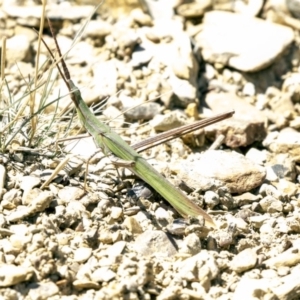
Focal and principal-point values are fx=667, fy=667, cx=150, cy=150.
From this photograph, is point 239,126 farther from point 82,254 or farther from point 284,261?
point 82,254

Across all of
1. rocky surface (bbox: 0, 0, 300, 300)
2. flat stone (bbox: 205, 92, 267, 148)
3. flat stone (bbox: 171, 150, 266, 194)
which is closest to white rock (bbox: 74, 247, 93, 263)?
rocky surface (bbox: 0, 0, 300, 300)

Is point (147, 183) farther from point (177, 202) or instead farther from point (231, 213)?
point (231, 213)

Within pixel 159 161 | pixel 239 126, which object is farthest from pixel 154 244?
pixel 239 126

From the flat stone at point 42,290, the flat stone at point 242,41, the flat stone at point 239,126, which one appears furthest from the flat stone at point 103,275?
the flat stone at point 242,41

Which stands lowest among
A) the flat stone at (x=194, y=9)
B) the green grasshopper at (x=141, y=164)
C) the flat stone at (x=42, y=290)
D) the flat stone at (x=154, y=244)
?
the flat stone at (x=42, y=290)

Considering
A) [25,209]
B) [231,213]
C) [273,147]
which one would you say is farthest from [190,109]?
[25,209]

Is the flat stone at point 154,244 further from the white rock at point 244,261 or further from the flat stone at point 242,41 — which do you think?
the flat stone at point 242,41

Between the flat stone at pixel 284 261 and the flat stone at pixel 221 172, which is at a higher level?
the flat stone at pixel 221 172

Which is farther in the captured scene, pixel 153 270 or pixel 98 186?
pixel 98 186
